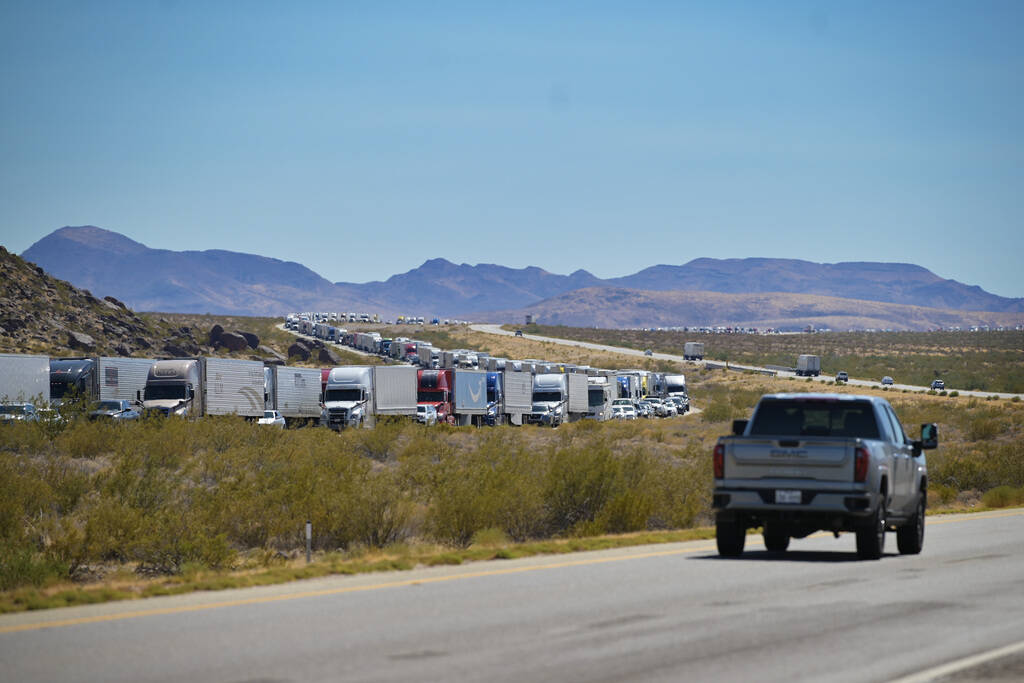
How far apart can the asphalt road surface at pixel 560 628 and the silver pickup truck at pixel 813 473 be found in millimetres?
697

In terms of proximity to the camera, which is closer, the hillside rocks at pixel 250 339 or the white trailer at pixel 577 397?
the white trailer at pixel 577 397

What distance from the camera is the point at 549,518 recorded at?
68.8ft

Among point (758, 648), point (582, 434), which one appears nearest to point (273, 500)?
point (758, 648)

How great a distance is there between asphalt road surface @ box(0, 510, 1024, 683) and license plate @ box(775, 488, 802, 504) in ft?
2.78

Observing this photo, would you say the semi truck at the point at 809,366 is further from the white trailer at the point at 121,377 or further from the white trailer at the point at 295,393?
the white trailer at the point at 121,377

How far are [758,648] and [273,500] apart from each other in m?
11.4

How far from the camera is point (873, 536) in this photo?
1531 centimetres

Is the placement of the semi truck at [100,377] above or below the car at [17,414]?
above

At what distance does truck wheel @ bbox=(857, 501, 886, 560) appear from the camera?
49.6 feet

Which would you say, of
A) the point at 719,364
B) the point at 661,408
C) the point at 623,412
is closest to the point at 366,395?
the point at 623,412

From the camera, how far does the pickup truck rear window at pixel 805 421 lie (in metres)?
15.8

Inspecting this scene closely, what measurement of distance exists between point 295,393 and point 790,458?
44.2 metres

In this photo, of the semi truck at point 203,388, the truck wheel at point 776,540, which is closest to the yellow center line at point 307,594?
the truck wheel at point 776,540

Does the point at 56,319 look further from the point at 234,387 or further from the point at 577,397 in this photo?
the point at 577,397
